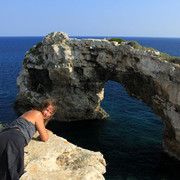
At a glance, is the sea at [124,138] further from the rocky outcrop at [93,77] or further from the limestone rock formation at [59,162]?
the limestone rock formation at [59,162]

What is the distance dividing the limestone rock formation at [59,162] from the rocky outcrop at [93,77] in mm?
12001

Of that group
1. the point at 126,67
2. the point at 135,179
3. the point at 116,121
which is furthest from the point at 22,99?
the point at 135,179

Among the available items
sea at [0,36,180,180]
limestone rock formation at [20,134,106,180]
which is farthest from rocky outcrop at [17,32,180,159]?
limestone rock formation at [20,134,106,180]

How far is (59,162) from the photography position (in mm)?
6969

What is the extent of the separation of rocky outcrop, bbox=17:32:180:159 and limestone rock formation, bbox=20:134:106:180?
472 inches

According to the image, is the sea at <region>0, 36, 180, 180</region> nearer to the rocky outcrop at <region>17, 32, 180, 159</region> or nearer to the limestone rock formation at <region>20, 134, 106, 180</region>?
the rocky outcrop at <region>17, 32, 180, 159</region>

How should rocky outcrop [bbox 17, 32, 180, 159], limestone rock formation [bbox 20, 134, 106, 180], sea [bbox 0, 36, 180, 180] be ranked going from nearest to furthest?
limestone rock formation [bbox 20, 134, 106, 180], rocky outcrop [bbox 17, 32, 180, 159], sea [bbox 0, 36, 180, 180]

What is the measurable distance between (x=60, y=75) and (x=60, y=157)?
19176 millimetres

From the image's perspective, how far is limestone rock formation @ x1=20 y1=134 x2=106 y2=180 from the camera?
237 inches

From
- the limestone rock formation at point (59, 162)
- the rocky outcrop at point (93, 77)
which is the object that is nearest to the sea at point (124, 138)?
the rocky outcrop at point (93, 77)

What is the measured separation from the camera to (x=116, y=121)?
94.8 feet

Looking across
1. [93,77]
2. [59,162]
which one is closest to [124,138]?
[93,77]

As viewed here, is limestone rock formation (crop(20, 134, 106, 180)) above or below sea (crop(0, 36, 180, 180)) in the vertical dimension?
above

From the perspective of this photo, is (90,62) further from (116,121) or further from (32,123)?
(32,123)
